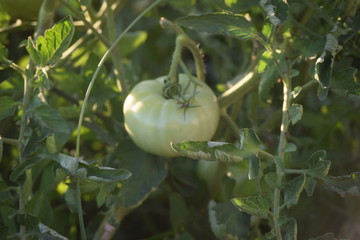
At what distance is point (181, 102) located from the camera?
0.87 metres

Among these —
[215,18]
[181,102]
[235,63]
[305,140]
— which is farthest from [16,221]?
[235,63]

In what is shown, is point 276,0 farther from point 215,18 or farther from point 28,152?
point 28,152

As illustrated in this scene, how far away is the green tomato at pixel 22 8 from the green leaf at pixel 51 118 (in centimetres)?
25

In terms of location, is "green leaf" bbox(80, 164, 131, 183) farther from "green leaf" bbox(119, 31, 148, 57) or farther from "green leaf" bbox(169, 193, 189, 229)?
"green leaf" bbox(119, 31, 148, 57)

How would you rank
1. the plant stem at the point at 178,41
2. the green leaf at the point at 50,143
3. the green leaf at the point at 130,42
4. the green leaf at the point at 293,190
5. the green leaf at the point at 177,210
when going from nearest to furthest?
the green leaf at the point at 293,190
the green leaf at the point at 50,143
the plant stem at the point at 178,41
the green leaf at the point at 177,210
the green leaf at the point at 130,42

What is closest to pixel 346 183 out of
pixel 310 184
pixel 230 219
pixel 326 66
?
pixel 310 184

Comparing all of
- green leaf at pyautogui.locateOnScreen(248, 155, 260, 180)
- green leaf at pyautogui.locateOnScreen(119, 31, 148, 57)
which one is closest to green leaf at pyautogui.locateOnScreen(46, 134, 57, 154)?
green leaf at pyautogui.locateOnScreen(248, 155, 260, 180)

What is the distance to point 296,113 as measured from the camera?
0.70 meters

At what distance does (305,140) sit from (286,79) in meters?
0.40

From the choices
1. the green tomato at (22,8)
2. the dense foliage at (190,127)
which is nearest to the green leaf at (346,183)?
the dense foliage at (190,127)

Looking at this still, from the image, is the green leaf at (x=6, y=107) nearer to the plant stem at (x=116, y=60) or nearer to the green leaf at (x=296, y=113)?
the plant stem at (x=116, y=60)

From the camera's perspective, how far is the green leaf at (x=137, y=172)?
0.90 metres

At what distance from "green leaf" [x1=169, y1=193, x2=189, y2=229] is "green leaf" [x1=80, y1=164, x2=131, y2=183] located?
1.02 feet

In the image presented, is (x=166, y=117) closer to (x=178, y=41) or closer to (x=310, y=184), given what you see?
(x=178, y=41)
